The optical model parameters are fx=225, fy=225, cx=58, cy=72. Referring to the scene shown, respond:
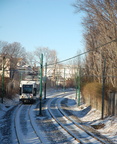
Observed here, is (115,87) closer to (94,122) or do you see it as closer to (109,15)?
(94,122)

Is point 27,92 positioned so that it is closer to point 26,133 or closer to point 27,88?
point 27,88

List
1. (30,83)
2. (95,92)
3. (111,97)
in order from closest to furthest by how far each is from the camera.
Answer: (111,97), (95,92), (30,83)

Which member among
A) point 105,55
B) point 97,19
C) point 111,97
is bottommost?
point 111,97

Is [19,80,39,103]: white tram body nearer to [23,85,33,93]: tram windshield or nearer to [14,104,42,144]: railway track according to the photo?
[23,85,33,93]: tram windshield

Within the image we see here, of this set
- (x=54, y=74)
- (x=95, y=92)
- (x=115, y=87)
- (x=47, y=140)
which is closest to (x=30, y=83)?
(x=95, y=92)

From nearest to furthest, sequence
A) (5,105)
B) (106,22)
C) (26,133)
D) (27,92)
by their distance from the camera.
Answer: (26,133) < (106,22) < (5,105) < (27,92)

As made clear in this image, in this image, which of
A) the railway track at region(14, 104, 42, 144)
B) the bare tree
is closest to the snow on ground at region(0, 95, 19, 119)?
the railway track at region(14, 104, 42, 144)

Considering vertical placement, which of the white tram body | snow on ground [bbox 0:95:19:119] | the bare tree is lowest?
snow on ground [bbox 0:95:19:119]

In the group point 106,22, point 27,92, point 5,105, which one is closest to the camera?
point 106,22

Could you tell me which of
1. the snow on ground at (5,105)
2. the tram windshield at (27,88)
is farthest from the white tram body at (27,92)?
the snow on ground at (5,105)

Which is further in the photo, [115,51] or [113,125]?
[115,51]

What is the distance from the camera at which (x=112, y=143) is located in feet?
40.6

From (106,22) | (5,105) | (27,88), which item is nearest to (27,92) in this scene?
(27,88)

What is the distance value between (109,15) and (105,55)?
192 inches
